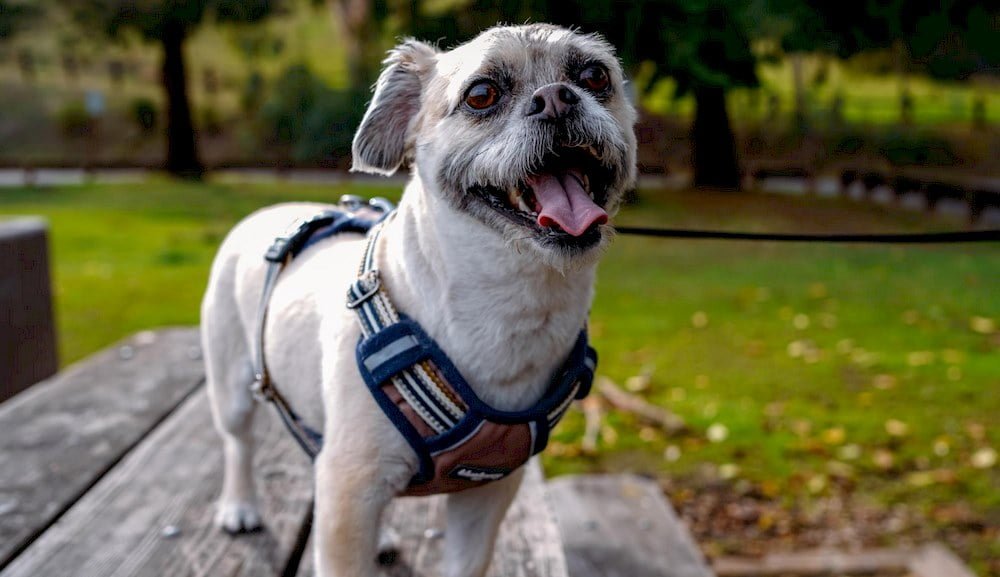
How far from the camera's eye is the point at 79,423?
339cm

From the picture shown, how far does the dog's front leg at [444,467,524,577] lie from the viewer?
2270 mm

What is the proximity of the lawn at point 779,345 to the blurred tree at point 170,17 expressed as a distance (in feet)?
23.5

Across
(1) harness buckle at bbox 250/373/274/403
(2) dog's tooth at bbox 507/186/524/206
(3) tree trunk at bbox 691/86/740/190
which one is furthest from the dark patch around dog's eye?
(3) tree trunk at bbox 691/86/740/190

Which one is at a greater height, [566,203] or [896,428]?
[566,203]

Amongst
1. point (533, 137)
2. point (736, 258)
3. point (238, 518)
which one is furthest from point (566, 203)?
point (736, 258)

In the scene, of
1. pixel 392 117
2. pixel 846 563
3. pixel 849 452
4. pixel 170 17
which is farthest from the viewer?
pixel 170 17

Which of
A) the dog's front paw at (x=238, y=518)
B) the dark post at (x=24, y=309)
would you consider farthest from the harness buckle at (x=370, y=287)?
the dark post at (x=24, y=309)

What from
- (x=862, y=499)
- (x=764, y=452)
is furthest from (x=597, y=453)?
(x=862, y=499)

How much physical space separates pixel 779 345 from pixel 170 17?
1694cm

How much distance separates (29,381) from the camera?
4992 millimetres

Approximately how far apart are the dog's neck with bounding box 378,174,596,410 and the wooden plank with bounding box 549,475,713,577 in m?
1.04

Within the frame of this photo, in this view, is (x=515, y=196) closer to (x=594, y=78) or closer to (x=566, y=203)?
(x=566, y=203)

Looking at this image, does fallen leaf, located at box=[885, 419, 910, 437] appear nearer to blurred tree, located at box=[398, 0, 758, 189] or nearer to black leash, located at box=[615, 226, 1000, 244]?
blurred tree, located at box=[398, 0, 758, 189]

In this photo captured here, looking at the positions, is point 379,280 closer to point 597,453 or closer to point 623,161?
point 623,161
